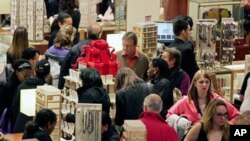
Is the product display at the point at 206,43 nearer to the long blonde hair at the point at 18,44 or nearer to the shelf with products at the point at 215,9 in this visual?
the shelf with products at the point at 215,9

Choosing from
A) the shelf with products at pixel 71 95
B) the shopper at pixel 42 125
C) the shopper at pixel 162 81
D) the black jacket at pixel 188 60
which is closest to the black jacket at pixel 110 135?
the shopper at pixel 42 125

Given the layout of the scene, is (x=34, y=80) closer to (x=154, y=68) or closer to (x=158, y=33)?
(x=154, y=68)

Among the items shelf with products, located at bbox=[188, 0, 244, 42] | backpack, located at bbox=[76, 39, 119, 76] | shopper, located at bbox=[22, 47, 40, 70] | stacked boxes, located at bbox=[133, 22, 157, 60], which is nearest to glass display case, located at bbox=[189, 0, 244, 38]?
shelf with products, located at bbox=[188, 0, 244, 42]

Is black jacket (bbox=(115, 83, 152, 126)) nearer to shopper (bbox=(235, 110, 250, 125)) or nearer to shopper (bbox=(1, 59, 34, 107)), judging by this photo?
shopper (bbox=(1, 59, 34, 107))

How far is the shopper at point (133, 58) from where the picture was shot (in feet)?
36.5

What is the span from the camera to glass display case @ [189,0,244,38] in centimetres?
1538

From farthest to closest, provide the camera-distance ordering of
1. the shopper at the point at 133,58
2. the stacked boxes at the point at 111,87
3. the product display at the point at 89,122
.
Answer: the shopper at the point at 133,58, the stacked boxes at the point at 111,87, the product display at the point at 89,122

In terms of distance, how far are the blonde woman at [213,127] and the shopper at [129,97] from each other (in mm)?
1355

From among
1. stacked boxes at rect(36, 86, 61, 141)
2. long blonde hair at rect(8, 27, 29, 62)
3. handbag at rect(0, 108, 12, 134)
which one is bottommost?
handbag at rect(0, 108, 12, 134)

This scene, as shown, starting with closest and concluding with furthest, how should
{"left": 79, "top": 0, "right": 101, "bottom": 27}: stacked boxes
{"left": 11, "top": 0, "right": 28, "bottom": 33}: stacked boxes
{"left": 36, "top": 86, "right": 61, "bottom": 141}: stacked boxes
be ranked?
{"left": 36, "top": 86, "right": 61, "bottom": 141}: stacked boxes, {"left": 11, "top": 0, "right": 28, "bottom": 33}: stacked boxes, {"left": 79, "top": 0, "right": 101, "bottom": 27}: stacked boxes

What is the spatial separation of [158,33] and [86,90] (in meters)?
Answer: 4.86

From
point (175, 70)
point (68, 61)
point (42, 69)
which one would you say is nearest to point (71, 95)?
point (42, 69)

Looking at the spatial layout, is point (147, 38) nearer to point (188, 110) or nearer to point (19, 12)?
point (19, 12)

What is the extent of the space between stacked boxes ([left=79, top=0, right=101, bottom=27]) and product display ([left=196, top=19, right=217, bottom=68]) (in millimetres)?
3633
